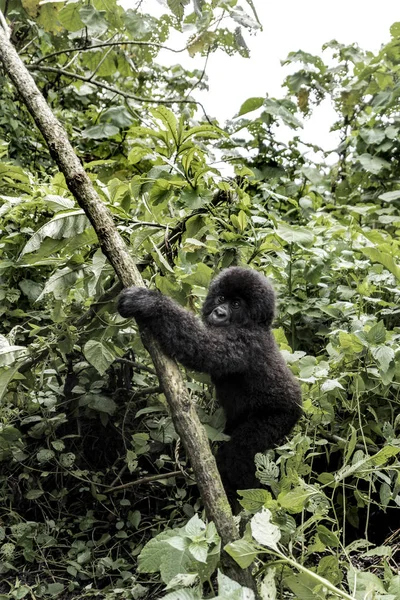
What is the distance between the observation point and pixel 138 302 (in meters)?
2.27

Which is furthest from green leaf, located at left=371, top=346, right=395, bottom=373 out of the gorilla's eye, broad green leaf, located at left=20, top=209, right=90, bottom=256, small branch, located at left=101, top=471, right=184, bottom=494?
broad green leaf, located at left=20, top=209, right=90, bottom=256

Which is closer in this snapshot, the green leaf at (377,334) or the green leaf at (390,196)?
the green leaf at (377,334)

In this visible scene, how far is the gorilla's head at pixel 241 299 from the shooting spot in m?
2.75

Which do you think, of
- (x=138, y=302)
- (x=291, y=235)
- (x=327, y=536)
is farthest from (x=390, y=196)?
(x=327, y=536)

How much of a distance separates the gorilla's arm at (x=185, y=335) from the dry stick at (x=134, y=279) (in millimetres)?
59

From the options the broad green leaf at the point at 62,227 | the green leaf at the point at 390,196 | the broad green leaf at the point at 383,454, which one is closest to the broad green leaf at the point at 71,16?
the broad green leaf at the point at 62,227

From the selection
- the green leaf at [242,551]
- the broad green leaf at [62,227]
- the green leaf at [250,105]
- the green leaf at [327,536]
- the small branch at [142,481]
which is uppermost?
the green leaf at [250,105]

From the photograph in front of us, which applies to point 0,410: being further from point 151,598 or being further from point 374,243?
point 374,243

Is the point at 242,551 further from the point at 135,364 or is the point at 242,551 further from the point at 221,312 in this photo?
the point at 135,364

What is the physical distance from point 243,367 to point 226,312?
0.87 ft

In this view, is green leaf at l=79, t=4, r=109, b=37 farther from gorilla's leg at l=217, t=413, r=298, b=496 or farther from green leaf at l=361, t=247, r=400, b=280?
gorilla's leg at l=217, t=413, r=298, b=496

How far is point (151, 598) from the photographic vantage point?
8.62 feet

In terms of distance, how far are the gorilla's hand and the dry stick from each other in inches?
1.6

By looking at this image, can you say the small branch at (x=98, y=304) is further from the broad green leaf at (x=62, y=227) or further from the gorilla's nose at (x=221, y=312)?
the gorilla's nose at (x=221, y=312)
